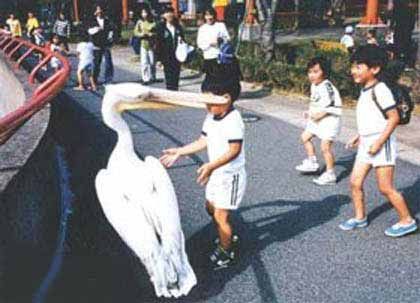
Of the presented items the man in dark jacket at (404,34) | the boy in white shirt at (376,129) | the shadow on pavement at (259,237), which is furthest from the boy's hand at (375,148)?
the man in dark jacket at (404,34)

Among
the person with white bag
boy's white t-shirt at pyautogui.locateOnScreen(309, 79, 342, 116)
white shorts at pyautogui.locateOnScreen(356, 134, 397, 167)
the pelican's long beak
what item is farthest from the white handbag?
the pelican's long beak

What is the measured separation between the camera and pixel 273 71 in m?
13.5

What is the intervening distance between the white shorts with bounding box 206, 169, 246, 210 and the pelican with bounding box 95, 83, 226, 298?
0.57 m

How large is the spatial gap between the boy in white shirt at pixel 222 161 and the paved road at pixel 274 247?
304 mm

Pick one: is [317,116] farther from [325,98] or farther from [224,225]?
[224,225]

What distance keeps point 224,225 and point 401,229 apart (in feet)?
5.50

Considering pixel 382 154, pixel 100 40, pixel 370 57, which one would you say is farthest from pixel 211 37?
pixel 382 154

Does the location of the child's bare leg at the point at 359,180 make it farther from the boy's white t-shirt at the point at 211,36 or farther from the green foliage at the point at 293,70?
the green foliage at the point at 293,70

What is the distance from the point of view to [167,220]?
3875 mm

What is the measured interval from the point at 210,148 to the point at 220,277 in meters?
1.00

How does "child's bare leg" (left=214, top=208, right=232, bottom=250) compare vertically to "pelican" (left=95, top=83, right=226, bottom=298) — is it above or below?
below

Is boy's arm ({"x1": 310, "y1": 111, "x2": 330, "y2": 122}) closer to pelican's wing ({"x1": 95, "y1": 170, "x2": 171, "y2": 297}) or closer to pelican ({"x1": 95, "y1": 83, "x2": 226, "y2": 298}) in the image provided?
pelican ({"x1": 95, "y1": 83, "x2": 226, "y2": 298})

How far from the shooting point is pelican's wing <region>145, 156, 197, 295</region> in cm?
388

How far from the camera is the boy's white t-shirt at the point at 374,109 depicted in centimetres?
482
